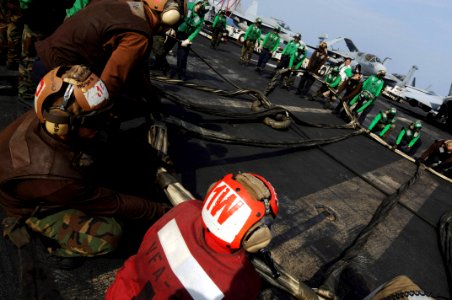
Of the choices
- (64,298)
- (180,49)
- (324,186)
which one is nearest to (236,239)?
(64,298)

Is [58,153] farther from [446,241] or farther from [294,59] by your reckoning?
[294,59]

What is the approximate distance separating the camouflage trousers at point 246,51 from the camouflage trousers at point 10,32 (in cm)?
916

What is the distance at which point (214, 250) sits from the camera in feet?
4.44

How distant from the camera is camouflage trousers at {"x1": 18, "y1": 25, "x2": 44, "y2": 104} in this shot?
3.68m

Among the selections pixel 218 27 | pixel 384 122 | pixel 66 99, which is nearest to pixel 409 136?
pixel 384 122

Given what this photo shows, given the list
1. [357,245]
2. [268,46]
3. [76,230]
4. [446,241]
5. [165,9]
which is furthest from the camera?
[268,46]

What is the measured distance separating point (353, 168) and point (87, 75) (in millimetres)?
5672

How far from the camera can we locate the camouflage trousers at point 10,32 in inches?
161

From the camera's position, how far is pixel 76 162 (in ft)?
5.96

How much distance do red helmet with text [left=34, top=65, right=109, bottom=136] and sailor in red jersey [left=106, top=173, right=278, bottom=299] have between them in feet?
2.96

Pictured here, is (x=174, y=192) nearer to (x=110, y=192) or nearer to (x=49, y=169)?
(x=110, y=192)

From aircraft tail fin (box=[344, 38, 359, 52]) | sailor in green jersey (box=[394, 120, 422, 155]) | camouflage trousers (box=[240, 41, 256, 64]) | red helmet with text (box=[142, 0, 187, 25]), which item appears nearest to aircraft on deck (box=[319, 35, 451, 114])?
aircraft tail fin (box=[344, 38, 359, 52])

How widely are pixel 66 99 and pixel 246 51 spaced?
11.6 meters

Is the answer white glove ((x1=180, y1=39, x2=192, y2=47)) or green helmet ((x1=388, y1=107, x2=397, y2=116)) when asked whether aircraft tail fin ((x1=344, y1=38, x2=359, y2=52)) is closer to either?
green helmet ((x1=388, y1=107, x2=397, y2=116))
